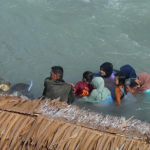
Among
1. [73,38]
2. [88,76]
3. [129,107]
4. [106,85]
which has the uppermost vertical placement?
[73,38]

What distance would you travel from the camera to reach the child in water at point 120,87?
16.9ft

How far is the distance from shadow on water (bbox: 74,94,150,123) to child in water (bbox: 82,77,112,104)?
140 mm

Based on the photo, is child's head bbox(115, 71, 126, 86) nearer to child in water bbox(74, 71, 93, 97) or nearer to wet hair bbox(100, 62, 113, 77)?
Result: wet hair bbox(100, 62, 113, 77)

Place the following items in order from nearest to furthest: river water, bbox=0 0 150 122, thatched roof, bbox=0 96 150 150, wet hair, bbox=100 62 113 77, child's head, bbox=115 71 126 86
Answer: thatched roof, bbox=0 96 150 150
child's head, bbox=115 71 126 86
wet hair, bbox=100 62 113 77
river water, bbox=0 0 150 122

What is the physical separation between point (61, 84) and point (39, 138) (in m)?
2.09

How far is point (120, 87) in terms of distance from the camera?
207 inches

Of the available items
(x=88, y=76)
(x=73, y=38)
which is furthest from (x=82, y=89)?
(x=73, y=38)

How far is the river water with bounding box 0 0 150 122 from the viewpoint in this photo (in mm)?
6809

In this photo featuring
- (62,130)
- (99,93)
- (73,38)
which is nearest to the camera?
(62,130)

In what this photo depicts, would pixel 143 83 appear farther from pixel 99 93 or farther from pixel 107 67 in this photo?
pixel 99 93

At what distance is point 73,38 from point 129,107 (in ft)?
11.7

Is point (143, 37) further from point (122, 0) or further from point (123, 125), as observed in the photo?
point (123, 125)

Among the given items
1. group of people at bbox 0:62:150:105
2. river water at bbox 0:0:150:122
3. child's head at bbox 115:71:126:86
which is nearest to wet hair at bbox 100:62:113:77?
group of people at bbox 0:62:150:105

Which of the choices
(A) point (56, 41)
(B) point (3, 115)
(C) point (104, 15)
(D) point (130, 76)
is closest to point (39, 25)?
(A) point (56, 41)
